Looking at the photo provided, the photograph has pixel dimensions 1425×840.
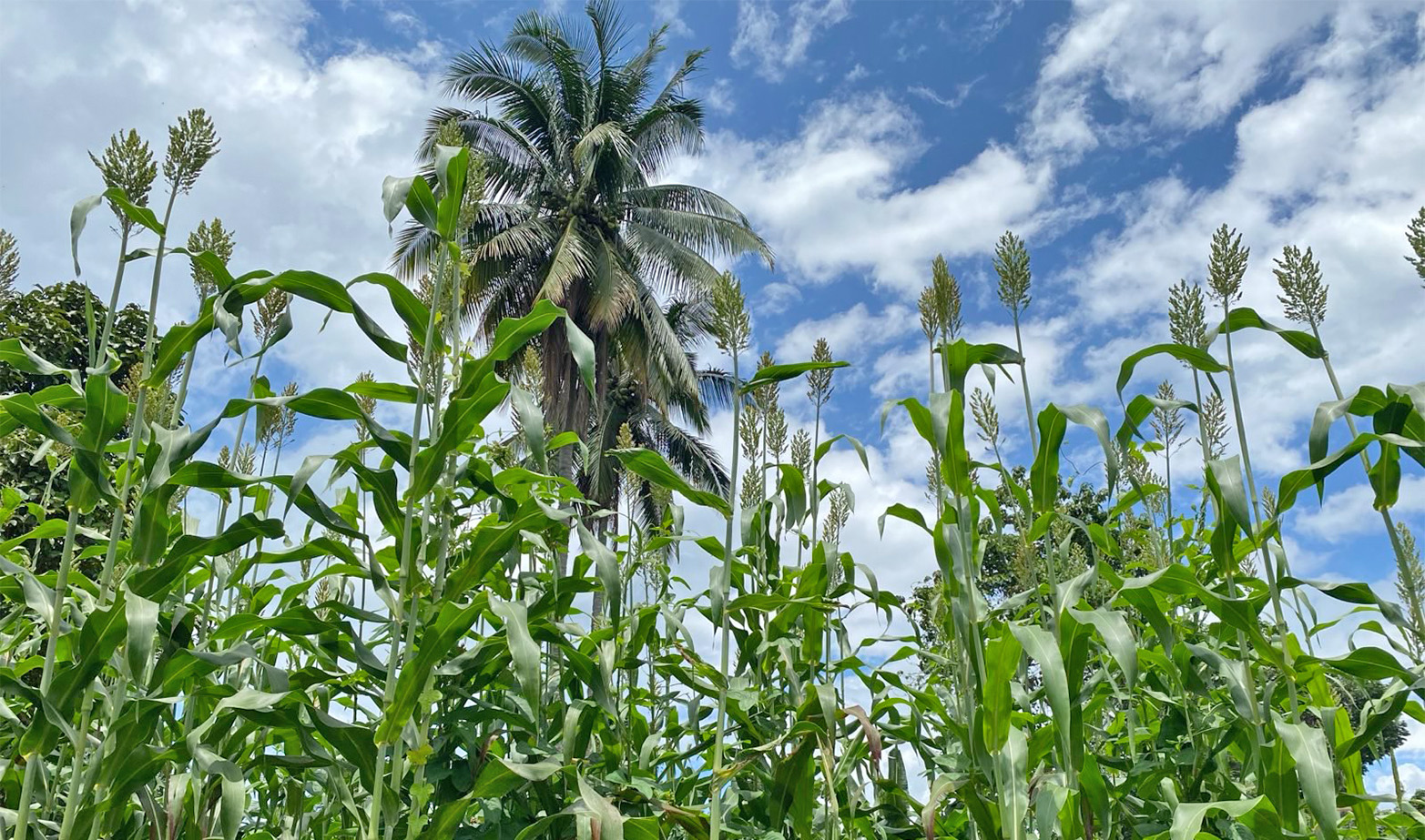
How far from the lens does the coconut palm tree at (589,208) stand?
1698 cm

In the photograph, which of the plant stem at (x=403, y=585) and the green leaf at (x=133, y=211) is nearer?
the plant stem at (x=403, y=585)

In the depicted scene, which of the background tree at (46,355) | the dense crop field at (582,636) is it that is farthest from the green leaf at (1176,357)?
the background tree at (46,355)

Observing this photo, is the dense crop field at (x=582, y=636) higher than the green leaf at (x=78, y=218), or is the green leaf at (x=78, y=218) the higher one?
the green leaf at (x=78, y=218)

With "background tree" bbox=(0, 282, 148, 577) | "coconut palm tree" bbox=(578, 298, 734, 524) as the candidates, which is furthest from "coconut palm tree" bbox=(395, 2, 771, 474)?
"background tree" bbox=(0, 282, 148, 577)

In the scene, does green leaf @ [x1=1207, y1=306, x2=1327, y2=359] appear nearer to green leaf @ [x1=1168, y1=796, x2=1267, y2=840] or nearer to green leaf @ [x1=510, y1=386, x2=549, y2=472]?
green leaf @ [x1=1168, y1=796, x2=1267, y2=840]

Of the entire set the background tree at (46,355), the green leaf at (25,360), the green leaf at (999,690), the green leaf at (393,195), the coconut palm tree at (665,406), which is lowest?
the green leaf at (999,690)

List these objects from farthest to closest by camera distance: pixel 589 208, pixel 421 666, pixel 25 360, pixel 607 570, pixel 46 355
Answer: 1. pixel 589 208
2. pixel 46 355
3. pixel 25 360
4. pixel 607 570
5. pixel 421 666

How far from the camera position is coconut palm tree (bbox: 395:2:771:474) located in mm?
16984

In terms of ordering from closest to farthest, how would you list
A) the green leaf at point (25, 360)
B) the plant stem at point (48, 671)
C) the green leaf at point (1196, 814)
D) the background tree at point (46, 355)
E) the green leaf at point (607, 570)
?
the green leaf at point (1196, 814) → the plant stem at point (48, 671) → the green leaf at point (607, 570) → the green leaf at point (25, 360) → the background tree at point (46, 355)

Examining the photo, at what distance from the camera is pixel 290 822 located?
80.5 inches

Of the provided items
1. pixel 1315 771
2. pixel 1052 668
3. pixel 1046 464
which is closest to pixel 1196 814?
pixel 1315 771

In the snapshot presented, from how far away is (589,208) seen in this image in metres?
18.1

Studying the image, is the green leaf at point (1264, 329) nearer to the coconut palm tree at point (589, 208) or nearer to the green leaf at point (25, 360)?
the green leaf at point (25, 360)

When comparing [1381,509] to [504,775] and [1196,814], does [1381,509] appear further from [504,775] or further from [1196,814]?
[504,775]
